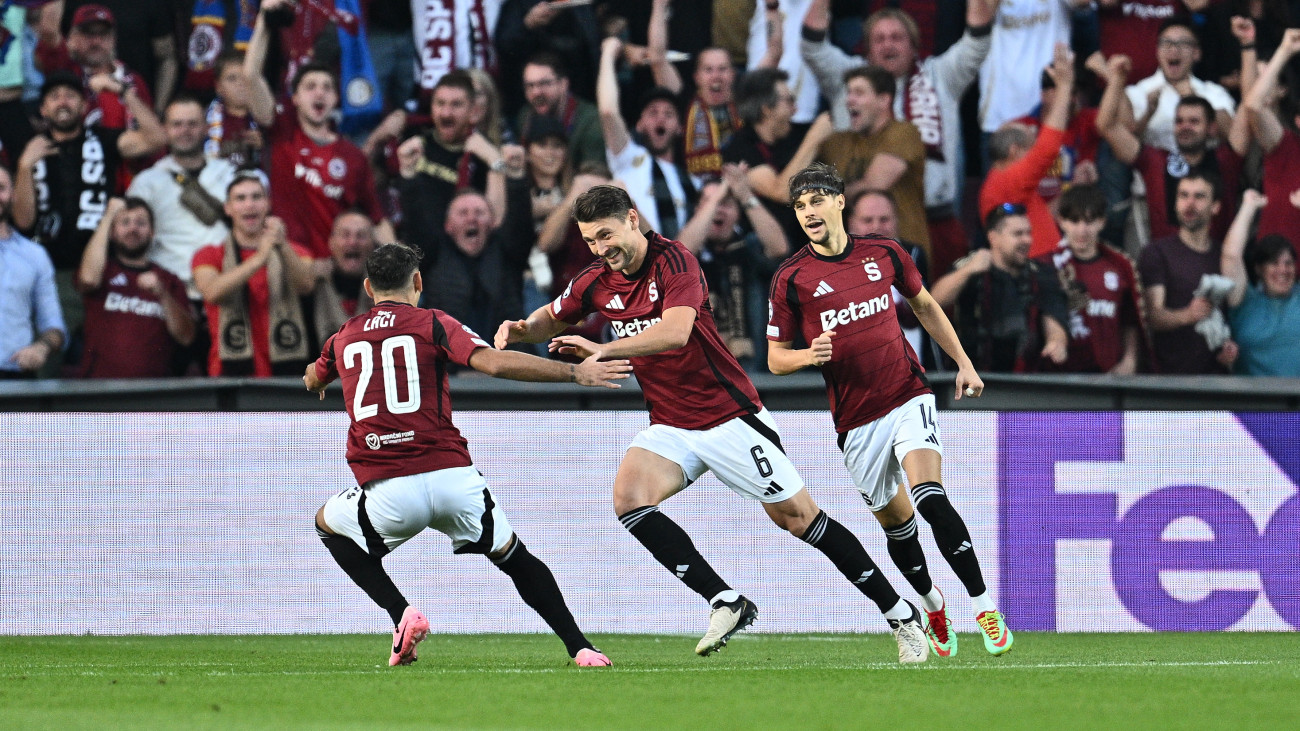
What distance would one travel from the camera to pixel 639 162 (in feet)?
38.2

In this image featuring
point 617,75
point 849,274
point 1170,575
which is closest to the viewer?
point 849,274

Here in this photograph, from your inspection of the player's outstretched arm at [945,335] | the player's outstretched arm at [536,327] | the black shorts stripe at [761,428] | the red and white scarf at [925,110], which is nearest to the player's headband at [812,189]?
the player's outstretched arm at [945,335]

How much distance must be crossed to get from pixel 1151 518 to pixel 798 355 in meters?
3.78

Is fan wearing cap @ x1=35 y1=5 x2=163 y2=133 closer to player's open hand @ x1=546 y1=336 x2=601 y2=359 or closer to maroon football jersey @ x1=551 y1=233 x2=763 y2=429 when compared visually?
maroon football jersey @ x1=551 y1=233 x2=763 y2=429

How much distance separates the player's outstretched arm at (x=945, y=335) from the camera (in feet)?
24.0

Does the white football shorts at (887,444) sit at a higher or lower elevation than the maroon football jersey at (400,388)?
lower

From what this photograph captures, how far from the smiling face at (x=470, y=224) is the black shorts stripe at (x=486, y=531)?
457 cm

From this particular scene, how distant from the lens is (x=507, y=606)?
994cm

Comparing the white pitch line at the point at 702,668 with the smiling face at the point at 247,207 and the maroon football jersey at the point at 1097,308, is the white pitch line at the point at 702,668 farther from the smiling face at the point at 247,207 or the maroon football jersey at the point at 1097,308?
the smiling face at the point at 247,207

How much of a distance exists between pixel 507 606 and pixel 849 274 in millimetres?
3675

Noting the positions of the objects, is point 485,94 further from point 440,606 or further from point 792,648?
point 792,648

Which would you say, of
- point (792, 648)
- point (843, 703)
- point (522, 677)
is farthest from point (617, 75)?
point (843, 703)

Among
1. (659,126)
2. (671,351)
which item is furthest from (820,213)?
(659,126)

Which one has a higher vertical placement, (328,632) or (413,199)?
(413,199)
